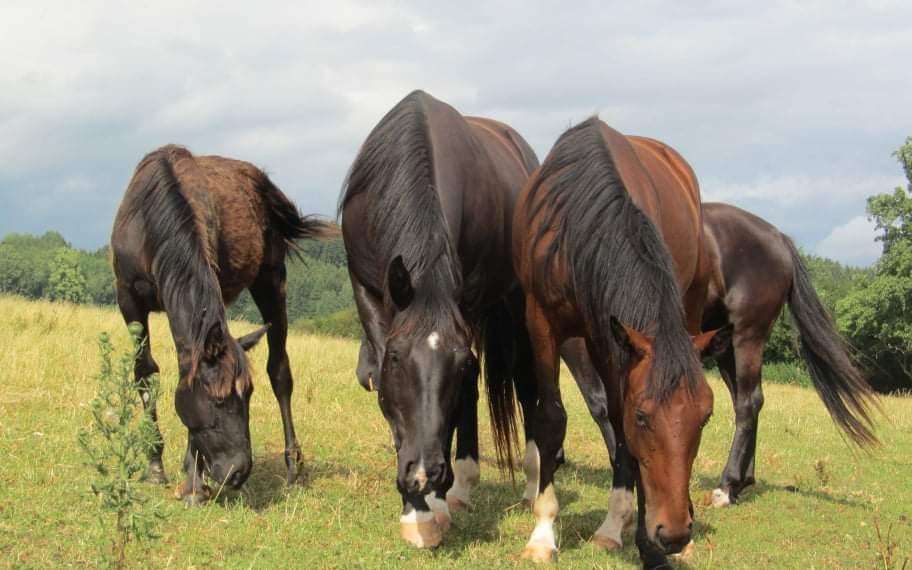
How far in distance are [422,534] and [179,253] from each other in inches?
98.9

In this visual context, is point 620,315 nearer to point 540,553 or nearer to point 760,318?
point 540,553

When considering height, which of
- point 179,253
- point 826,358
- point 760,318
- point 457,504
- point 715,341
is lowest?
point 457,504

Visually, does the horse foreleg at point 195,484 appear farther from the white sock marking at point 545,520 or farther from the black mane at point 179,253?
the white sock marking at point 545,520

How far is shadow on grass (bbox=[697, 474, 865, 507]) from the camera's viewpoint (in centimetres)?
730

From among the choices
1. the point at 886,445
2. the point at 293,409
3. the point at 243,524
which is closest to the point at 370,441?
the point at 293,409

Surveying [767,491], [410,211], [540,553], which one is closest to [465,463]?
[540,553]

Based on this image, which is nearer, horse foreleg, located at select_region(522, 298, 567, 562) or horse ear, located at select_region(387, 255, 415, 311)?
horse ear, located at select_region(387, 255, 415, 311)

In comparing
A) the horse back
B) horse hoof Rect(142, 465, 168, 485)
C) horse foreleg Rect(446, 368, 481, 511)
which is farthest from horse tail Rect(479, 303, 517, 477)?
horse hoof Rect(142, 465, 168, 485)

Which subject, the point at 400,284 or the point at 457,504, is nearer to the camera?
the point at 400,284

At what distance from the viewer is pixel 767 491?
25.3 ft

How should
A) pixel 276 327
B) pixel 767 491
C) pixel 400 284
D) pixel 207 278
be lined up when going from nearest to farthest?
1. pixel 400 284
2. pixel 207 278
3. pixel 276 327
4. pixel 767 491

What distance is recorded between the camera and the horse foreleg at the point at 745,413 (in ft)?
23.6

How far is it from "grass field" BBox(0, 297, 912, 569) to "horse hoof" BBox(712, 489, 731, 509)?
0.38 ft

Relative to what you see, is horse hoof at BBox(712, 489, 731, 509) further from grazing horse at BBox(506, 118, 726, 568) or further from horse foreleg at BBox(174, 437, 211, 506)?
horse foreleg at BBox(174, 437, 211, 506)
